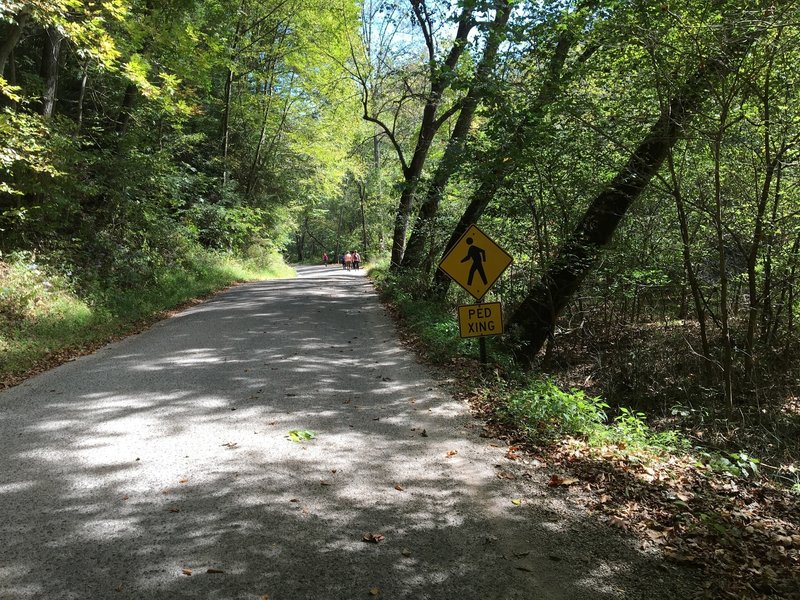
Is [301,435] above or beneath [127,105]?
beneath

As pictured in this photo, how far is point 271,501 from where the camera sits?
378 centimetres

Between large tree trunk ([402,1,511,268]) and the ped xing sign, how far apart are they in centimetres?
366

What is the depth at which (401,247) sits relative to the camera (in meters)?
19.2

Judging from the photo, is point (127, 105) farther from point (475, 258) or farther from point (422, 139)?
point (475, 258)

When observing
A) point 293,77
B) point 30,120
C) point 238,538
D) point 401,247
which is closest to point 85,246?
→ point 30,120

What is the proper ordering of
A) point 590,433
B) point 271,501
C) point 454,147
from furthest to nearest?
point 454,147 → point 590,433 → point 271,501

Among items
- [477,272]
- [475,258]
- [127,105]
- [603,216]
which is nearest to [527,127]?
[603,216]

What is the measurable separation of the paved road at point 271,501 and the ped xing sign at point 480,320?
1006 mm

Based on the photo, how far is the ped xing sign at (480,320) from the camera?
702 cm

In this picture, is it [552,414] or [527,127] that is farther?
[527,127]

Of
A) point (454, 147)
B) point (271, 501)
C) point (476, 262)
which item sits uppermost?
point (454, 147)

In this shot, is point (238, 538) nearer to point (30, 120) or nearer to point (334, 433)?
point (334, 433)

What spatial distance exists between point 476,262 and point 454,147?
463 centimetres

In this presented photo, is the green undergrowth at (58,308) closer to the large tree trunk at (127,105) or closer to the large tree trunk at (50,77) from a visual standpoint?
the large tree trunk at (50,77)
